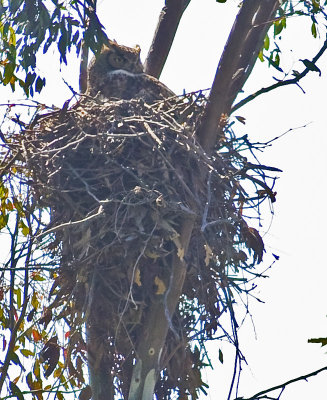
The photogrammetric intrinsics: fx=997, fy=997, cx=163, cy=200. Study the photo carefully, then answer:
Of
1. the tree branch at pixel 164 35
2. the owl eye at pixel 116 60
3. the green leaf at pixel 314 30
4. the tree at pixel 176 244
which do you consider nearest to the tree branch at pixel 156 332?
the tree at pixel 176 244

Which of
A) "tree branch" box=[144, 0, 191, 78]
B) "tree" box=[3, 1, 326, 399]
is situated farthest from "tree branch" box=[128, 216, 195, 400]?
"tree branch" box=[144, 0, 191, 78]

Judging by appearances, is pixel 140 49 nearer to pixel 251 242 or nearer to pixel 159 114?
pixel 159 114

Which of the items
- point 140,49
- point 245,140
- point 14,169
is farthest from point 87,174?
point 140,49

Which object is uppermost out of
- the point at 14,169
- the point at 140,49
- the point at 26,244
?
the point at 140,49

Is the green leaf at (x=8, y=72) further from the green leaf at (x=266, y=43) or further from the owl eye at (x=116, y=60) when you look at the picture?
the green leaf at (x=266, y=43)

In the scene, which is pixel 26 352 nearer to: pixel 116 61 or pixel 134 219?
pixel 134 219

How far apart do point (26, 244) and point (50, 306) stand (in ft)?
1.53

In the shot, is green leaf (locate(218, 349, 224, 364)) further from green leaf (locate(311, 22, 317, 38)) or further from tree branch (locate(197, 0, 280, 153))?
green leaf (locate(311, 22, 317, 38))

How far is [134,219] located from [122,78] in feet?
7.07

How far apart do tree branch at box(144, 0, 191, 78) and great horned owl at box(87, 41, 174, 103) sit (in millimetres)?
132

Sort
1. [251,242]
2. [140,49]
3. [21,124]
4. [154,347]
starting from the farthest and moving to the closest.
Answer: [140,49], [21,124], [251,242], [154,347]

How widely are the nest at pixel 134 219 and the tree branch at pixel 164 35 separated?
123 centimetres

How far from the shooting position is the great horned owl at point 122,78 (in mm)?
7785

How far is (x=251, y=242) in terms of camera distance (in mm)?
6484
